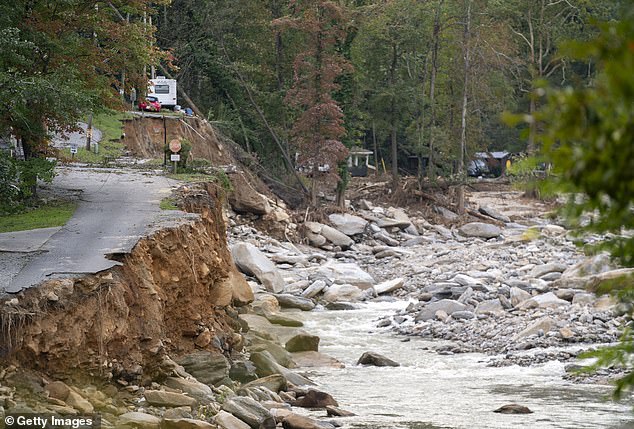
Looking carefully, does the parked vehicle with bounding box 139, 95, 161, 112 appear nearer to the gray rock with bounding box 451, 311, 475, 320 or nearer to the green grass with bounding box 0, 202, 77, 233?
the gray rock with bounding box 451, 311, 475, 320

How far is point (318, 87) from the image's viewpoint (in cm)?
4388

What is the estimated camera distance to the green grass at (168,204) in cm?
1898

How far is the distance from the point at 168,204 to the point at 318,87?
82.6ft

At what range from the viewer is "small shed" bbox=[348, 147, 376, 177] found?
64.0m

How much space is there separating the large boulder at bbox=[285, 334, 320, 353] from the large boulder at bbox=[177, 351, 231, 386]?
4.64m

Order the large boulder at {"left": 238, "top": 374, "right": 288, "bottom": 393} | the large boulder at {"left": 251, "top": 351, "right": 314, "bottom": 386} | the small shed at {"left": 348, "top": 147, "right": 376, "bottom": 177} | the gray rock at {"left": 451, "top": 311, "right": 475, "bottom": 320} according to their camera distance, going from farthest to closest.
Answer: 1. the small shed at {"left": 348, "top": 147, "right": 376, "bottom": 177}
2. the gray rock at {"left": 451, "top": 311, "right": 475, "bottom": 320}
3. the large boulder at {"left": 251, "top": 351, "right": 314, "bottom": 386}
4. the large boulder at {"left": 238, "top": 374, "right": 288, "bottom": 393}

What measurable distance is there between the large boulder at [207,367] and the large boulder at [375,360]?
4777 millimetres

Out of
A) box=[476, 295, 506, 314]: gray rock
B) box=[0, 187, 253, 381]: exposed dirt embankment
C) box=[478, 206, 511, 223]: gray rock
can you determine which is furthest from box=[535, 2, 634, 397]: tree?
box=[478, 206, 511, 223]: gray rock

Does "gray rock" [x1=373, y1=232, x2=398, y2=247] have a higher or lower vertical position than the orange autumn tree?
lower

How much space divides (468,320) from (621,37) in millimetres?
21411

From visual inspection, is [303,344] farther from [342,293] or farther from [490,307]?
[342,293]

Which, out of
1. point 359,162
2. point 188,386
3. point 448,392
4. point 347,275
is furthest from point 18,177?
point 359,162

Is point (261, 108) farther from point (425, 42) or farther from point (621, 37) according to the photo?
point (621, 37)

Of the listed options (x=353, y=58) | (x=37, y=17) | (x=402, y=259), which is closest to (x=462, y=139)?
(x=353, y=58)
